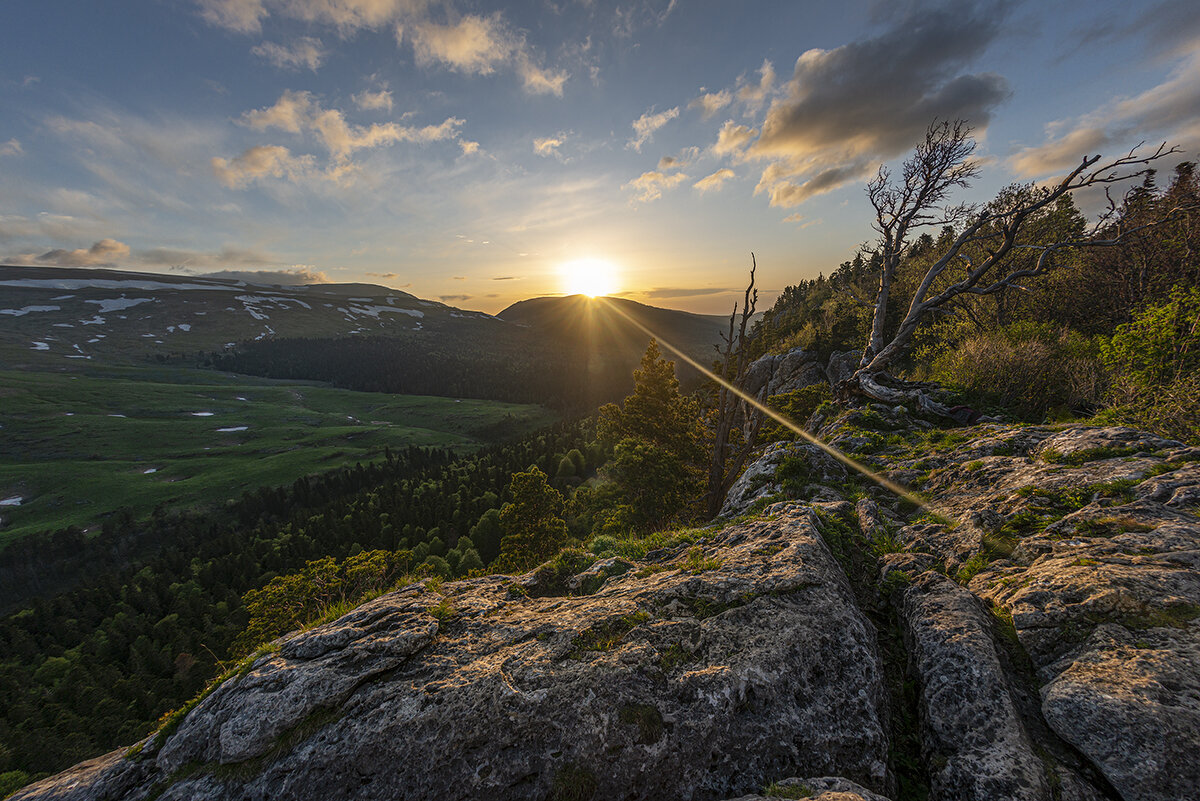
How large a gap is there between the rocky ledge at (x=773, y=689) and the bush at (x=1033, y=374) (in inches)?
421

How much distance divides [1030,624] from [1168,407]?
11.7 meters

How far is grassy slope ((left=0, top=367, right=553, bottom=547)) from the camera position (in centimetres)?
9756

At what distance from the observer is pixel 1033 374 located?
1681cm

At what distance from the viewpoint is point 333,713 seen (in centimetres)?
552

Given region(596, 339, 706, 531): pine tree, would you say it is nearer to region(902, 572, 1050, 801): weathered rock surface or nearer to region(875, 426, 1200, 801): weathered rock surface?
region(875, 426, 1200, 801): weathered rock surface

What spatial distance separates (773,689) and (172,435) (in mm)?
191968

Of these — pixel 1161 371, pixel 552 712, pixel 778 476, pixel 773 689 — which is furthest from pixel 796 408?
pixel 552 712

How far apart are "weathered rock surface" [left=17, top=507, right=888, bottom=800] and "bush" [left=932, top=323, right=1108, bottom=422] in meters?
16.8

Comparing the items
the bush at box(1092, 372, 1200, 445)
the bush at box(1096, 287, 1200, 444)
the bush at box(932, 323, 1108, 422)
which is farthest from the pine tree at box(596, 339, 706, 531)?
the bush at box(1096, 287, 1200, 444)

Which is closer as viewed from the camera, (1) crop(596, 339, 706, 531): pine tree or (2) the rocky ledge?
(2) the rocky ledge

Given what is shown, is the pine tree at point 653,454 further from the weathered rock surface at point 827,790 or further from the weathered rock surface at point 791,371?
the weathered rock surface at point 827,790

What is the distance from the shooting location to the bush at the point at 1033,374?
15.5m

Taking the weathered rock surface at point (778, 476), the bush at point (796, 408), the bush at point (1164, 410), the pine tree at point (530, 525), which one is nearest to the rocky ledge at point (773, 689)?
the weathered rock surface at point (778, 476)

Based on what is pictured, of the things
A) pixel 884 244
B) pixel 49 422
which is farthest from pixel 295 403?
→ pixel 884 244
